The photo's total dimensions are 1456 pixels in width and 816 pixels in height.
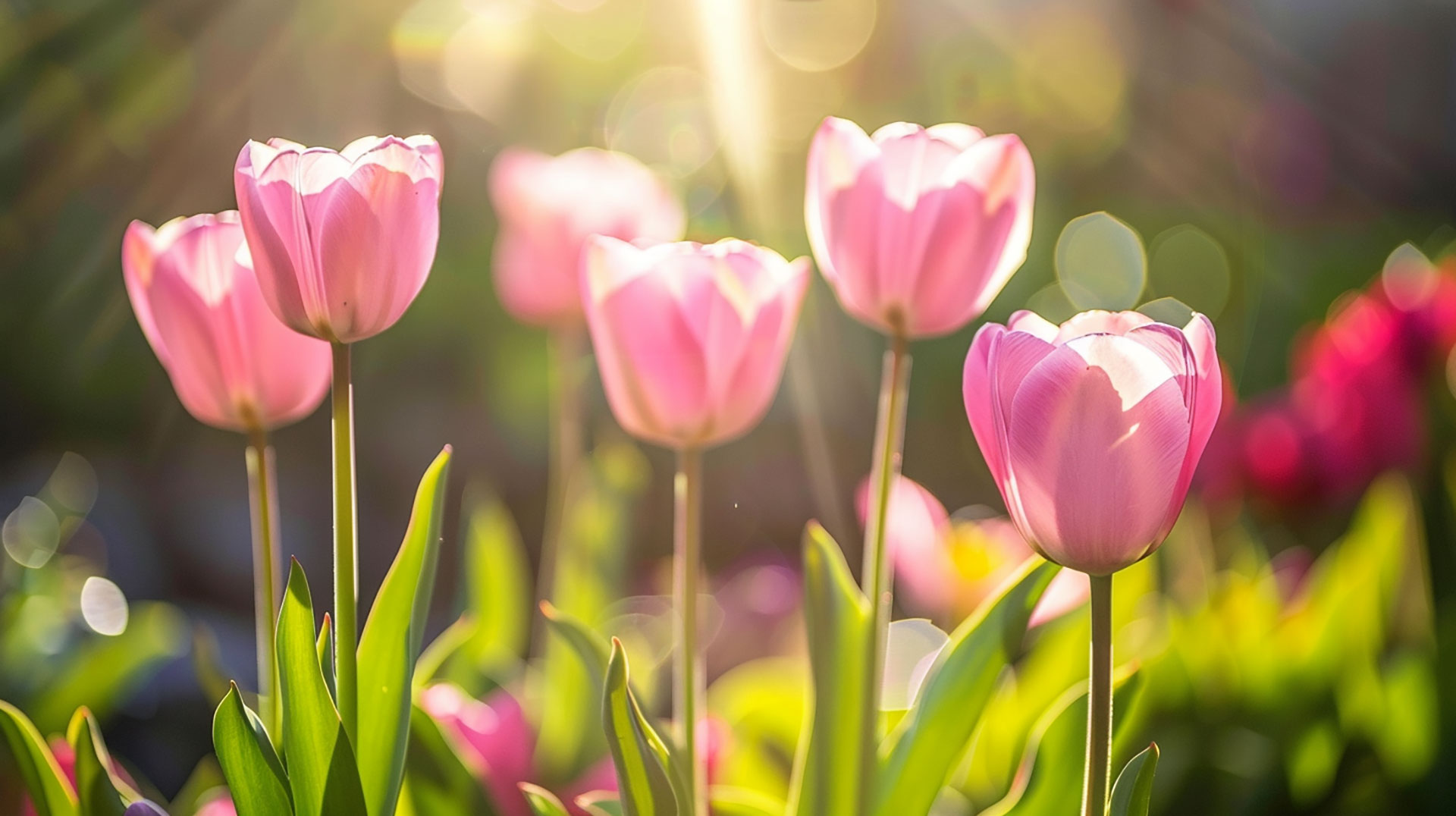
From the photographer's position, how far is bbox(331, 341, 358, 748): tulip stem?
1.26 ft

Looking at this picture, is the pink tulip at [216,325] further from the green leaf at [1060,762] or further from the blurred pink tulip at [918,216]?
the green leaf at [1060,762]

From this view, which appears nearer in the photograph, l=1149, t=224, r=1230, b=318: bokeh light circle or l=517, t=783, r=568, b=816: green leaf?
l=517, t=783, r=568, b=816: green leaf

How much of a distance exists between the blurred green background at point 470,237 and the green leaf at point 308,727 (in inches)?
38.7

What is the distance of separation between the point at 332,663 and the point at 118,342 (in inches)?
75.0

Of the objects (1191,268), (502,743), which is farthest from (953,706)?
(1191,268)

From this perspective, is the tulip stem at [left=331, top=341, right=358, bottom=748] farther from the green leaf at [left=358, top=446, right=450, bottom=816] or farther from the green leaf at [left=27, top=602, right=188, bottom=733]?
the green leaf at [left=27, top=602, right=188, bottom=733]

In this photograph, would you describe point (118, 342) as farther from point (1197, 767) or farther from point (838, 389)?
point (1197, 767)

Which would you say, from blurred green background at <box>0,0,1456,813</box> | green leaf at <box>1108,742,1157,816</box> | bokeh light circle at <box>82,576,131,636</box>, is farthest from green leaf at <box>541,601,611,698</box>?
blurred green background at <box>0,0,1456,813</box>

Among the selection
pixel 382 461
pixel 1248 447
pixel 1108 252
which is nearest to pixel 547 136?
pixel 382 461

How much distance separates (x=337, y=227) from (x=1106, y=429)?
0.25 m

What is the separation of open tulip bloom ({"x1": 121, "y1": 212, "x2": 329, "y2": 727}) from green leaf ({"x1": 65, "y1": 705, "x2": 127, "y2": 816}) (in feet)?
0.23

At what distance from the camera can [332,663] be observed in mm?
444

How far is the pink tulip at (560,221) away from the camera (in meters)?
0.92

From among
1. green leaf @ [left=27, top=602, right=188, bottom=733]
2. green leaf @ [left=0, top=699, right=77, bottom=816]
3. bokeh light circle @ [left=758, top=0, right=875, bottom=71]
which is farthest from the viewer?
bokeh light circle @ [left=758, top=0, right=875, bottom=71]
